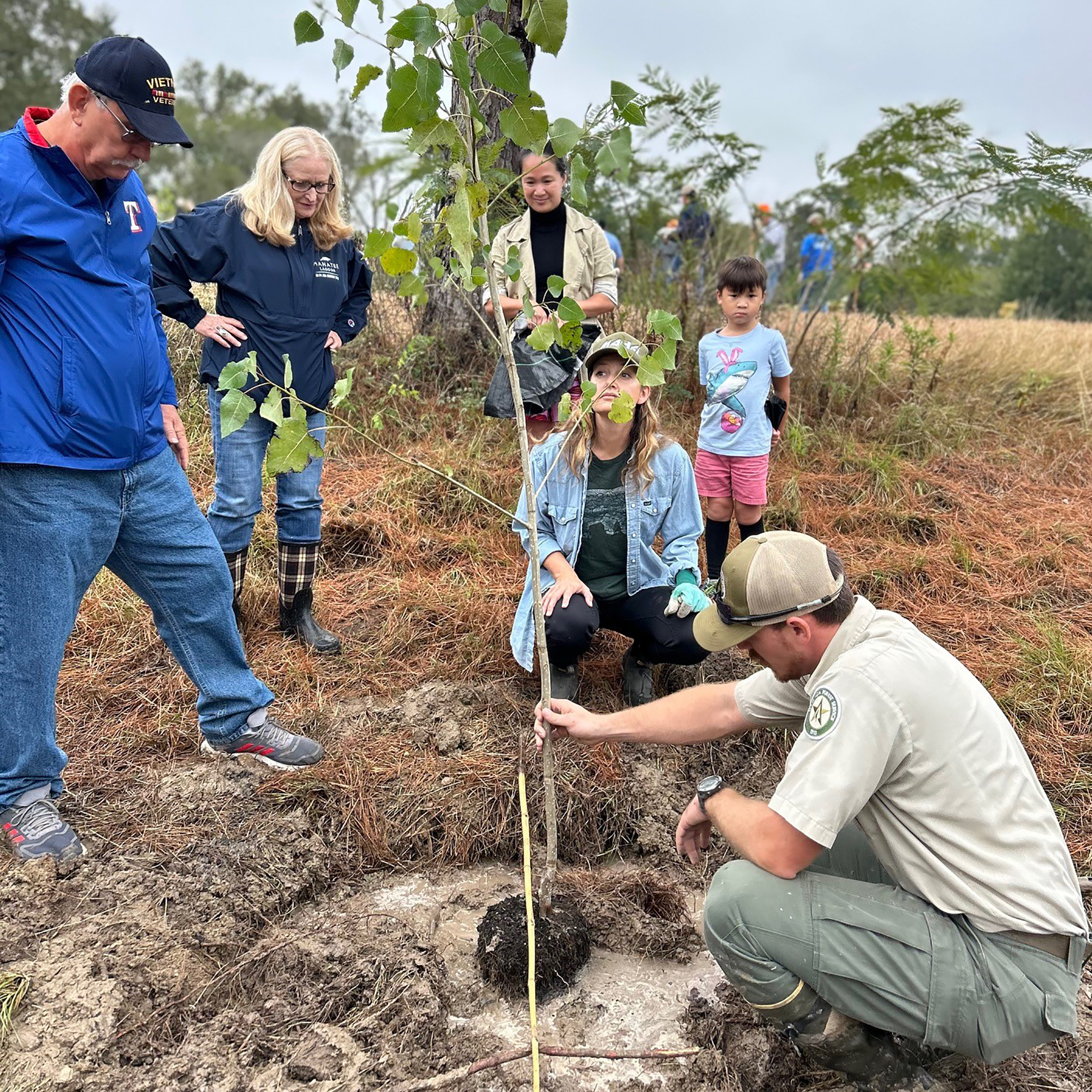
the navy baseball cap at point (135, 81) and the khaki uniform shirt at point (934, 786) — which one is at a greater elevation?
the navy baseball cap at point (135, 81)

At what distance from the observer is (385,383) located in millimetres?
5656

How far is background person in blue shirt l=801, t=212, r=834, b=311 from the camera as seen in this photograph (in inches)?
228

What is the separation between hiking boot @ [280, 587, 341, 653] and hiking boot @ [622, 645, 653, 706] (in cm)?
120

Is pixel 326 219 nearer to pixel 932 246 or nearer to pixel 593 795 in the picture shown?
pixel 593 795

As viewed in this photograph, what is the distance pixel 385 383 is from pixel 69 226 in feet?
11.6

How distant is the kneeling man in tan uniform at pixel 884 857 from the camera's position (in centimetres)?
171

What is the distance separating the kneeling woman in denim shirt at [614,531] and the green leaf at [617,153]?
121cm

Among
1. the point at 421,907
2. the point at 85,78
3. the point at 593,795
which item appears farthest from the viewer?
the point at 593,795

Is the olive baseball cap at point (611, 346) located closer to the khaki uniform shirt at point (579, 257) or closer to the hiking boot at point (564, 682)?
the khaki uniform shirt at point (579, 257)

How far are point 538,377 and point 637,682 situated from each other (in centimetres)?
162

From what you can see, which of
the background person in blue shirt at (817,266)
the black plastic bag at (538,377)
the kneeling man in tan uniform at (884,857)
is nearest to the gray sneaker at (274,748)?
the kneeling man in tan uniform at (884,857)

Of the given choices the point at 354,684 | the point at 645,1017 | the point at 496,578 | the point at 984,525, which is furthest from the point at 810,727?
the point at 984,525

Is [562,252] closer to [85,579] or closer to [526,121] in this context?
[526,121]

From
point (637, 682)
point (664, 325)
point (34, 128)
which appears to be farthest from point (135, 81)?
point (637, 682)
